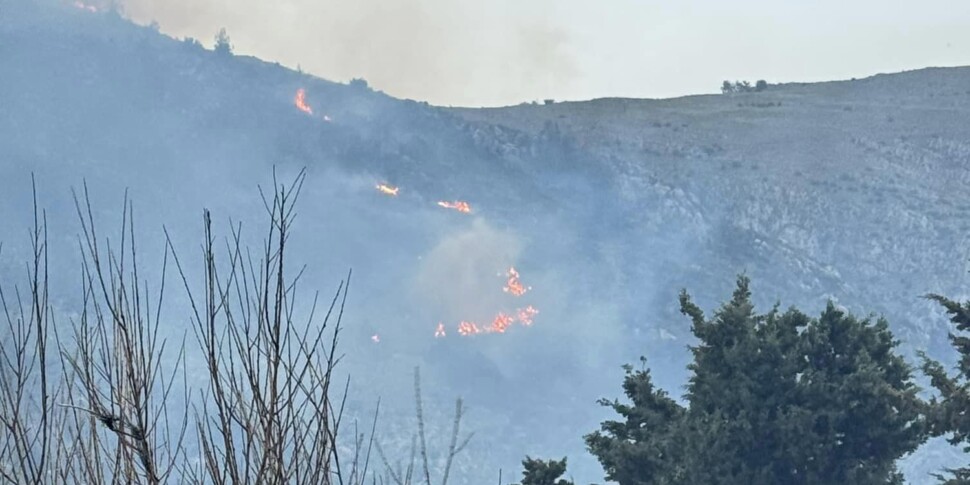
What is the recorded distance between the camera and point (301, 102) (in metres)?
75.6

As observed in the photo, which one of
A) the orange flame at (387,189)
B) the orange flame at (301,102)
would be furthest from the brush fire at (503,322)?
the orange flame at (301,102)

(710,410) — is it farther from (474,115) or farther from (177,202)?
(474,115)

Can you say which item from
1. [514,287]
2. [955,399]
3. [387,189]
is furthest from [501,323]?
[955,399]

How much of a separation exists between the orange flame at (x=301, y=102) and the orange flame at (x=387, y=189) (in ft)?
42.9

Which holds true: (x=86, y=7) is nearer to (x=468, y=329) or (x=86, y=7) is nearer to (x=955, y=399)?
(x=468, y=329)

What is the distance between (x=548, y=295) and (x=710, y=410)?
39894mm

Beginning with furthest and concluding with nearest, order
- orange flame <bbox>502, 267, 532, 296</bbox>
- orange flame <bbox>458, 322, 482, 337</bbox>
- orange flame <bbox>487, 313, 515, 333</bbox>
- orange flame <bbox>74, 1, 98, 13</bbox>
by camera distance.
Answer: orange flame <bbox>74, 1, 98, 13</bbox> → orange flame <bbox>502, 267, 532, 296</bbox> → orange flame <bbox>487, 313, 515, 333</bbox> → orange flame <bbox>458, 322, 482, 337</bbox>

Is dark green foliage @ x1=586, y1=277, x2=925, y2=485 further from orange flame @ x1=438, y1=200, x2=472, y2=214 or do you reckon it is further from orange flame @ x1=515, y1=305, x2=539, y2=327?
orange flame @ x1=438, y1=200, x2=472, y2=214

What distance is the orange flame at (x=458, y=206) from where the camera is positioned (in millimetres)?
60938

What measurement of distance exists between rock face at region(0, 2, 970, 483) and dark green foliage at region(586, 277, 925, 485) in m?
24.0

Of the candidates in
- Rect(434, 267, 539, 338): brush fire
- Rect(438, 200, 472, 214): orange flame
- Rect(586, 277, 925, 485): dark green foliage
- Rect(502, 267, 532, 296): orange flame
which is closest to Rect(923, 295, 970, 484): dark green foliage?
Rect(586, 277, 925, 485): dark green foliage

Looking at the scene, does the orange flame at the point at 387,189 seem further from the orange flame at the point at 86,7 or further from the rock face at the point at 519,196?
the orange flame at the point at 86,7

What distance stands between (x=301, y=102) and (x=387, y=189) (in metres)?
15.8

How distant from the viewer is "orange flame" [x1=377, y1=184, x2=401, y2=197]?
205 feet
